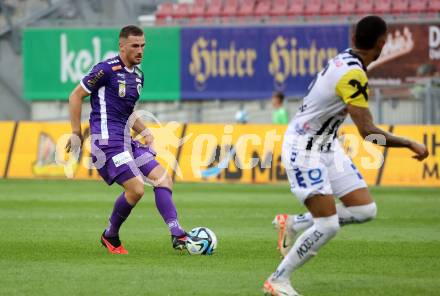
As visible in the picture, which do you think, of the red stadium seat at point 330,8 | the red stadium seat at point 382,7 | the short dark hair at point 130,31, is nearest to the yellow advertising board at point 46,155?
the red stadium seat at point 330,8

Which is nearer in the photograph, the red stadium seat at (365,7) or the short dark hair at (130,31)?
the short dark hair at (130,31)

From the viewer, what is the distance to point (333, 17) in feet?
98.7

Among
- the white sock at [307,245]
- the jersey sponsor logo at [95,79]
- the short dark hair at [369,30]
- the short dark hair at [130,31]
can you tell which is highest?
the short dark hair at [369,30]

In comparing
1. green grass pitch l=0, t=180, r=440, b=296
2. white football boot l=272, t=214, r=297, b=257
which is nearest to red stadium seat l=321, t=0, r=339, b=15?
green grass pitch l=0, t=180, r=440, b=296

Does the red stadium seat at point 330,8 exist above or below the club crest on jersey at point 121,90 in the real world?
below

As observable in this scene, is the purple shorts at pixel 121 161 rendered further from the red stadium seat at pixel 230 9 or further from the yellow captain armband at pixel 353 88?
the red stadium seat at pixel 230 9

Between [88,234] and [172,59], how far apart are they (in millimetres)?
18967

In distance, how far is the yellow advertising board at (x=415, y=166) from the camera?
22.9 meters

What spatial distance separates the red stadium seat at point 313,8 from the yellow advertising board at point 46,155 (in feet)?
24.5

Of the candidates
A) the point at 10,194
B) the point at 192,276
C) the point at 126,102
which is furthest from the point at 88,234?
the point at 10,194

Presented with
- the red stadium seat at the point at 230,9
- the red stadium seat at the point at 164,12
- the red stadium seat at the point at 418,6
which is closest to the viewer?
the red stadium seat at the point at 418,6

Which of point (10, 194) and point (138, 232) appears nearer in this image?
point (138, 232)

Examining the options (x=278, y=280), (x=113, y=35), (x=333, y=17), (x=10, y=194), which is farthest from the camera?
(x=113, y=35)

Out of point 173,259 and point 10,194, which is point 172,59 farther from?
point 173,259
